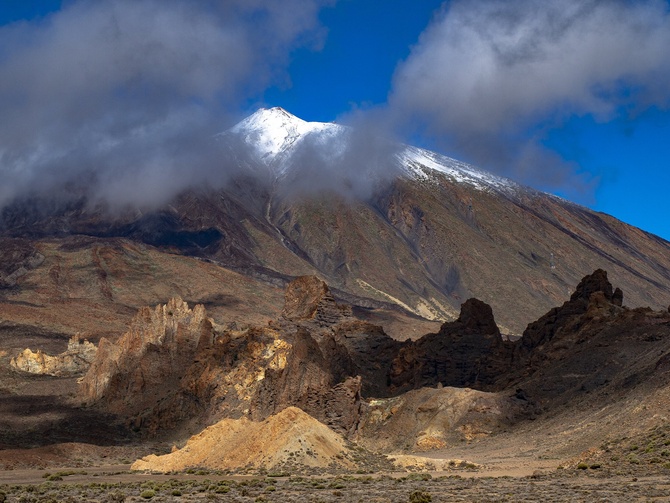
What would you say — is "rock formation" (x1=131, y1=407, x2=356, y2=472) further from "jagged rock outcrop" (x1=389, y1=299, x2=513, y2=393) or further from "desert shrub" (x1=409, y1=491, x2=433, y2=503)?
"jagged rock outcrop" (x1=389, y1=299, x2=513, y2=393)

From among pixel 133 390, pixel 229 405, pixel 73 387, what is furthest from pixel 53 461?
pixel 73 387

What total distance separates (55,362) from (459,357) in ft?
310

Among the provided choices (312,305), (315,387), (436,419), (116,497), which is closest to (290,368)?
(315,387)

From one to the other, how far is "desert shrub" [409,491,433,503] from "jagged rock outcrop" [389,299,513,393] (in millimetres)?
56513

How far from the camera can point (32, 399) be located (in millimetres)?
148625

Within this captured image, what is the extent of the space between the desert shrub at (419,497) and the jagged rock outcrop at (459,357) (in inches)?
2225

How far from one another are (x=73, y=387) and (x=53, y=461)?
73.3 meters

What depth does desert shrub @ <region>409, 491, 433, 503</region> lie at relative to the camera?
4447 cm

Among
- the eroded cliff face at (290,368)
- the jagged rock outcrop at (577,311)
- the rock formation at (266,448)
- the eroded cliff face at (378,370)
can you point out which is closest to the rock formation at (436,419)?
the eroded cliff face at (378,370)

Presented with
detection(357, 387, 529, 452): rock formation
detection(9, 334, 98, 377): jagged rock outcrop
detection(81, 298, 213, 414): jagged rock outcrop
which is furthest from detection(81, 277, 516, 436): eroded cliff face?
detection(9, 334, 98, 377): jagged rock outcrop

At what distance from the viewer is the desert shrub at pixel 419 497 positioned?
4447 cm

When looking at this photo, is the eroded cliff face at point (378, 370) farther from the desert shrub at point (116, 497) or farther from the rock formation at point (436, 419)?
the desert shrub at point (116, 497)

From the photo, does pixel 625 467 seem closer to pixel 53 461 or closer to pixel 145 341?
pixel 53 461

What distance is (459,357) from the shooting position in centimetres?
11350
